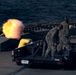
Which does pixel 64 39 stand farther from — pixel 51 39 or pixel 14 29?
pixel 14 29

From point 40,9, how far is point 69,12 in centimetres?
819

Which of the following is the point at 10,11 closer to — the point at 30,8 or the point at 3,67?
the point at 30,8

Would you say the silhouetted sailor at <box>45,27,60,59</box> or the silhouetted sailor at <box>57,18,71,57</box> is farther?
the silhouetted sailor at <box>57,18,71,57</box>

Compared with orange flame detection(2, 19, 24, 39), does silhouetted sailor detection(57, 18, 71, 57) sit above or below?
below

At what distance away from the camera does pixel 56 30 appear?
71.1ft

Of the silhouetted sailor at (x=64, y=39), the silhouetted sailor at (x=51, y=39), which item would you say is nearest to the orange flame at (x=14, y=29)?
the silhouetted sailor at (x=51, y=39)

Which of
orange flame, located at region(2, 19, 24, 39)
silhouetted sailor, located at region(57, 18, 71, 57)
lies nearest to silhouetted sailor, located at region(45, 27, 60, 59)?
silhouetted sailor, located at region(57, 18, 71, 57)

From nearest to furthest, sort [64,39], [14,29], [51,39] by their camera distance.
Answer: [51,39] < [14,29] < [64,39]

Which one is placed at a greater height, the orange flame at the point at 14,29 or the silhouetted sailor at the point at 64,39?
the orange flame at the point at 14,29

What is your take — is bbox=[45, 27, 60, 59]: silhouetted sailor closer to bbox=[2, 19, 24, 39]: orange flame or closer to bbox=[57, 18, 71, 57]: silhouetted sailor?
bbox=[57, 18, 71, 57]: silhouetted sailor

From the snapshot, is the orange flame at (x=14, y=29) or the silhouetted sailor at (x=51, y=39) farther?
the orange flame at (x=14, y=29)

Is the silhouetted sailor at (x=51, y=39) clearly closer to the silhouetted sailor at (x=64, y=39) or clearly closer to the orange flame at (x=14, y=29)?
the silhouetted sailor at (x=64, y=39)

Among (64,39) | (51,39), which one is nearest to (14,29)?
(51,39)

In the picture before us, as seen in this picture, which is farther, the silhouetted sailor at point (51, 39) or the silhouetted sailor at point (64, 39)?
the silhouetted sailor at point (64, 39)
